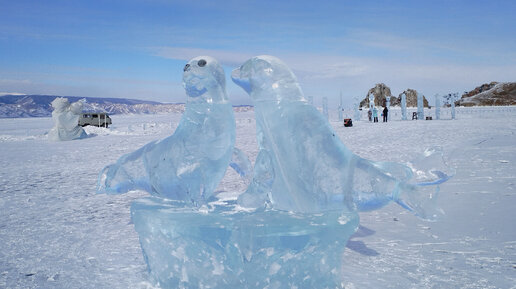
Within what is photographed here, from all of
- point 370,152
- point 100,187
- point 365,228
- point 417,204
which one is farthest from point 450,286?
point 370,152

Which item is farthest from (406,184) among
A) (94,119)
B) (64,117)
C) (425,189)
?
(94,119)

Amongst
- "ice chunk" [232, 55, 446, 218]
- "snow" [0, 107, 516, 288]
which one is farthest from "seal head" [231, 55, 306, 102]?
"snow" [0, 107, 516, 288]

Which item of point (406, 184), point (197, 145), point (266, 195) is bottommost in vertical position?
point (266, 195)

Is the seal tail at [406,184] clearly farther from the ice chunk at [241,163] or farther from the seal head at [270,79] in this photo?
the ice chunk at [241,163]

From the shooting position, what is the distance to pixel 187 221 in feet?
8.78

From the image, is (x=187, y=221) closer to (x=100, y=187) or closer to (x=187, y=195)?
(x=187, y=195)

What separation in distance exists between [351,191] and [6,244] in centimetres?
364

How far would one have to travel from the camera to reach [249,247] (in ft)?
8.30

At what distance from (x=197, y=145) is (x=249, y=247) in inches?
35.0

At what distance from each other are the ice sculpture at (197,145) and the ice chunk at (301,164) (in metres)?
0.24

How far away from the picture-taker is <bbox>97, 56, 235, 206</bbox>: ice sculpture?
301cm

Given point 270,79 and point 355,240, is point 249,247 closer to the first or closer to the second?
point 270,79

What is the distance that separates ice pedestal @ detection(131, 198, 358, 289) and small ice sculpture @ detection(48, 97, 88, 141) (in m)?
15.0

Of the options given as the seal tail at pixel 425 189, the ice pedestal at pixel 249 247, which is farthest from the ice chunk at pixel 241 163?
the seal tail at pixel 425 189
